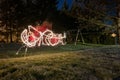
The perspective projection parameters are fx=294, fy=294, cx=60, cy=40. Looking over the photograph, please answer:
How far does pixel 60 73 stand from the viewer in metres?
10.7

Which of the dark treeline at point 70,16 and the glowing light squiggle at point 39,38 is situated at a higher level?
the dark treeline at point 70,16

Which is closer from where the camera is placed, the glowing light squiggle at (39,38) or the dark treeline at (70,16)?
the glowing light squiggle at (39,38)

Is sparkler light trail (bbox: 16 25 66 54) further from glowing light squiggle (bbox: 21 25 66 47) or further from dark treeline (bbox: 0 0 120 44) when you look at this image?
dark treeline (bbox: 0 0 120 44)

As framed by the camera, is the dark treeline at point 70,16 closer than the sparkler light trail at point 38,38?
No

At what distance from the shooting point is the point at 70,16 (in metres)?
38.3

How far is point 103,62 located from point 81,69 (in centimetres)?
258

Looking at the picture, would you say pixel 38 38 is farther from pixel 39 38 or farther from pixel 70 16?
pixel 70 16

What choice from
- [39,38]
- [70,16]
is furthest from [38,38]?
[70,16]

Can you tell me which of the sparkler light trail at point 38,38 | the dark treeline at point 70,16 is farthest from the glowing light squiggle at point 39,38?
the dark treeline at point 70,16

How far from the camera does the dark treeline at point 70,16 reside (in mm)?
30922

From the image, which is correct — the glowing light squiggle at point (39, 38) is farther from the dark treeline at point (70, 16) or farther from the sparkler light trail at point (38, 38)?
the dark treeline at point (70, 16)

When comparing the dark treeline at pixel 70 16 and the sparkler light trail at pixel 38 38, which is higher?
the dark treeline at pixel 70 16

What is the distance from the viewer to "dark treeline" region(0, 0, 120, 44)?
30.9m

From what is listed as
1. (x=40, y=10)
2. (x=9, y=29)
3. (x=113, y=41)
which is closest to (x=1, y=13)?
(x=9, y=29)
